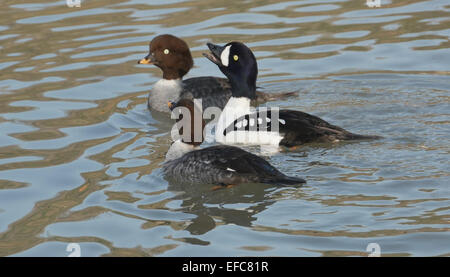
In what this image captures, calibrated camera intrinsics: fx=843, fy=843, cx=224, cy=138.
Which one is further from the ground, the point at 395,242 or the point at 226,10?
the point at 226,10

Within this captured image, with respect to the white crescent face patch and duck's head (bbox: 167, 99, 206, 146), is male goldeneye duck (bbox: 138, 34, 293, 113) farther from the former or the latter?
duck's head (bbox: 167, 99, 206, 146)

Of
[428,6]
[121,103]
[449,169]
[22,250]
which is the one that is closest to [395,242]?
[449,169]

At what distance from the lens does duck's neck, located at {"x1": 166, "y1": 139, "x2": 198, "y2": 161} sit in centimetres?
924

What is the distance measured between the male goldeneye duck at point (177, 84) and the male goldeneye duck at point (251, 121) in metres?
0.92

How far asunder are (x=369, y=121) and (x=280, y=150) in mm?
1429

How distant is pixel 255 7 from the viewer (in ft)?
51.0

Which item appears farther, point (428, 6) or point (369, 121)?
point (428, 6)

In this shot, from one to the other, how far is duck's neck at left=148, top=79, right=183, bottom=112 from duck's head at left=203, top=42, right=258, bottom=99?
1.09 m

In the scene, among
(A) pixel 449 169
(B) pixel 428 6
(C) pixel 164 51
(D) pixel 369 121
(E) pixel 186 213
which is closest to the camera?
(E) pixel 186 213

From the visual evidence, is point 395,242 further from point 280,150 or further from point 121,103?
point 121,103

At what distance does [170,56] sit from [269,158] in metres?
3.19

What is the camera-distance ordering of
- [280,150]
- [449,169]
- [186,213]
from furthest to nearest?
[280,150] → [449,169] → [186,213]

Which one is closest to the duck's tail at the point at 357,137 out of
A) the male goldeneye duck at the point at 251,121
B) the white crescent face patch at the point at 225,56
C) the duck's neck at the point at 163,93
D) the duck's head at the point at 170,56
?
the male goldeneye duck at the point at 251,121

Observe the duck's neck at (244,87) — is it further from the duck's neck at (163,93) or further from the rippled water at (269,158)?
the duck's neck at (163,93)
